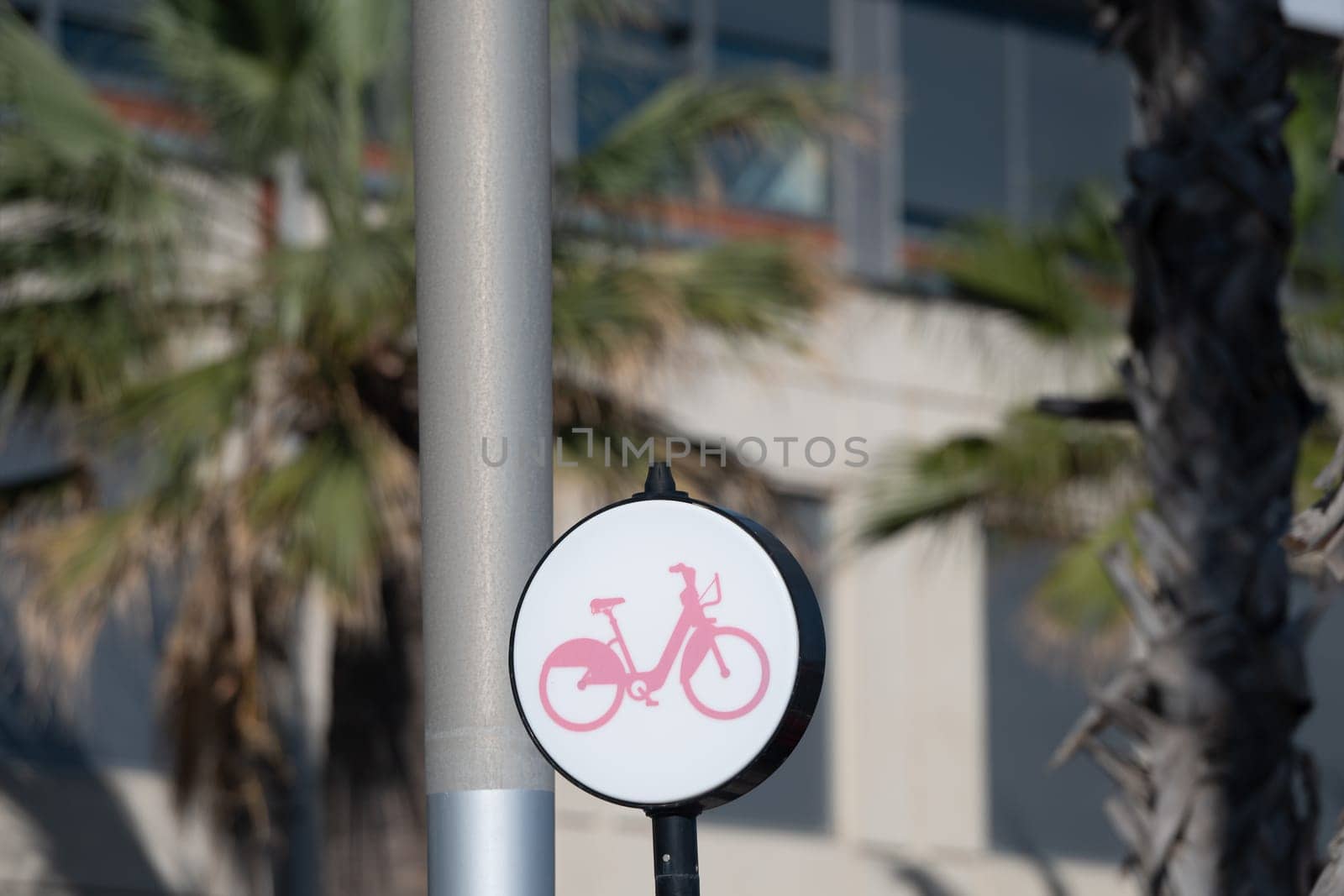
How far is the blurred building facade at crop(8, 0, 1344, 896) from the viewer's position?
14.6 meters

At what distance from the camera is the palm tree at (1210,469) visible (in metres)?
6.11

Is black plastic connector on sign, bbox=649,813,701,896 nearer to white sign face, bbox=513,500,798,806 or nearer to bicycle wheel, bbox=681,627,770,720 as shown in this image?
white sign face, bbox=513,500,798,806

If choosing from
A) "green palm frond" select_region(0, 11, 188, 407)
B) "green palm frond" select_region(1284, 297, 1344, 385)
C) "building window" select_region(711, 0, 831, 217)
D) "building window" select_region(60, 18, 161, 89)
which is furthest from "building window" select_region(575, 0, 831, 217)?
"green palm frond" select_region(0, 11, 188, 407)

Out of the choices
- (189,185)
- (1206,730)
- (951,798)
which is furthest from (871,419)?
(1206,730)

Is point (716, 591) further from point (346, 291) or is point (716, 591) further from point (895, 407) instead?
point (895, 407)

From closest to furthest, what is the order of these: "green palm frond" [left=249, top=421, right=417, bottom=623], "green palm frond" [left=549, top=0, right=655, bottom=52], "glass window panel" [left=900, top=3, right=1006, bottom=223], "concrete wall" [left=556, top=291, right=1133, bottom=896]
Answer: "green palm frond" [left=249, top=421, right=417, bottom=623], "green palm frond" [left=549, top=0, right=655, bottom=52], "concrete wall" [left=556, top=291, right=1133, bottom=896], "glass window panel" [left=900, top=3, right=1006, bottom=223]

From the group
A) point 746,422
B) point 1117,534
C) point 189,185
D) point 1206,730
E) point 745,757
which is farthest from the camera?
point 746,422

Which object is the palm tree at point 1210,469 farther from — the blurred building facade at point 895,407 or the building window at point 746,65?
the building window at point 746,65

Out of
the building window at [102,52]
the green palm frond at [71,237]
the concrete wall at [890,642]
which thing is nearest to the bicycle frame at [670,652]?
the green palm frond at [71,237]

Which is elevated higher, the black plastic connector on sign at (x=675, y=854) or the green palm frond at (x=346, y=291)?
the green palm frond at (x=346, y=291)

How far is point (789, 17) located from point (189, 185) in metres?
7.40

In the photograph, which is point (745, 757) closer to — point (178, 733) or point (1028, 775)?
point (178, 733)

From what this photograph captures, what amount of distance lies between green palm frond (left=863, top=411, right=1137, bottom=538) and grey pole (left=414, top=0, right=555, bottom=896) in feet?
26.3

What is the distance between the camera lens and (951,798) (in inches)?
621
